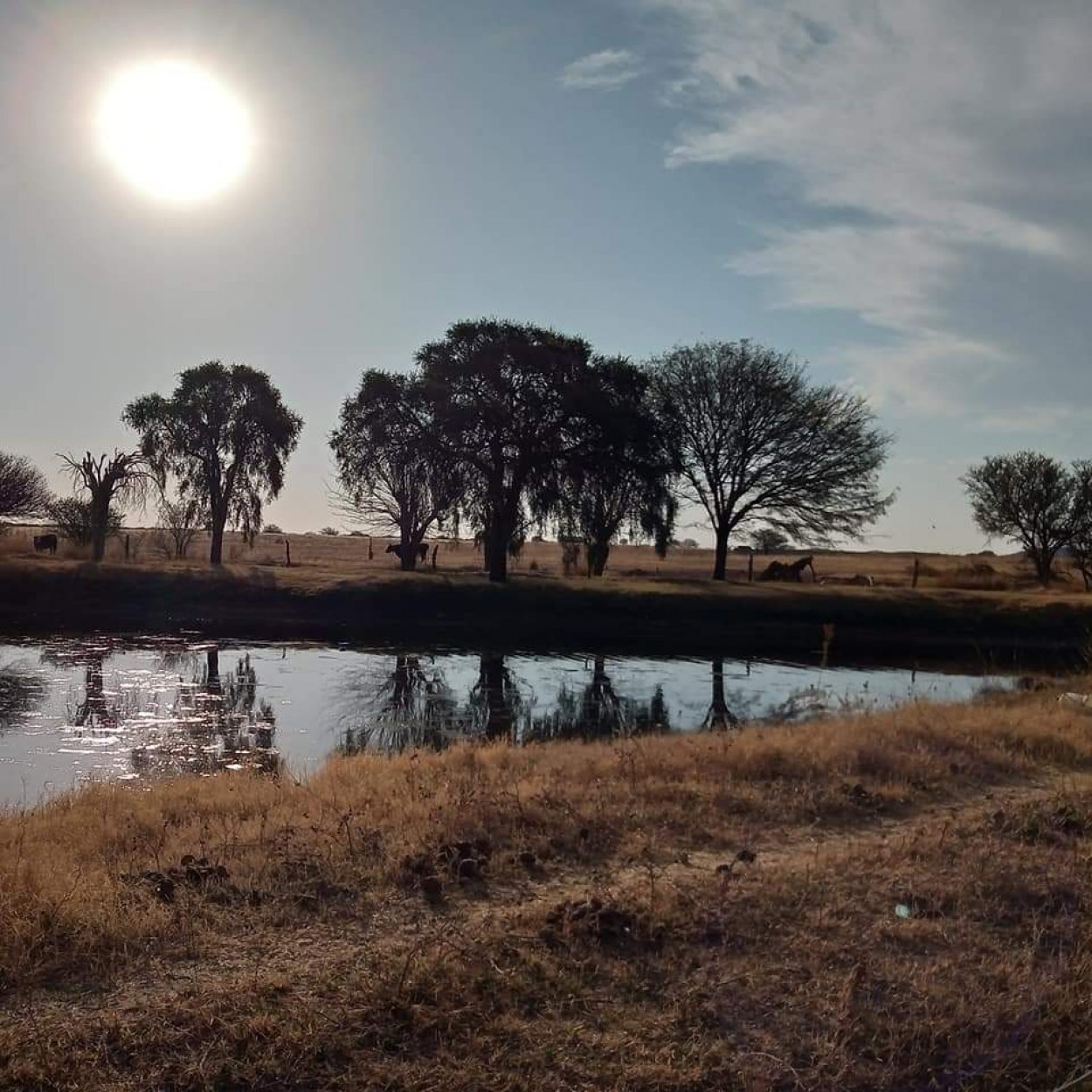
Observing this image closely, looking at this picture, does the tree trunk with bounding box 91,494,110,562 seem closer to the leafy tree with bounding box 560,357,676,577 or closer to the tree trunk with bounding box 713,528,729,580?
the leafy tree with bounding box 560,357,676,577

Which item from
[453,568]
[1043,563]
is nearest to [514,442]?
[453,568]

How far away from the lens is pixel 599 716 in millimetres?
17859

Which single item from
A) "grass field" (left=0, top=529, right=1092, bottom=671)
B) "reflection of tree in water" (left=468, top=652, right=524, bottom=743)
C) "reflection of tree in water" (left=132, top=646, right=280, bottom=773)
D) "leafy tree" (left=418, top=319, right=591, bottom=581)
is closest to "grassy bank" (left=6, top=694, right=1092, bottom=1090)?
"reflection of tree in water" (left=132, top=646, right=280, bottom=773)

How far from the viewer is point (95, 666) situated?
21984mm

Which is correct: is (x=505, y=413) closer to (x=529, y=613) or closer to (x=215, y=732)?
(x=529, y=613)

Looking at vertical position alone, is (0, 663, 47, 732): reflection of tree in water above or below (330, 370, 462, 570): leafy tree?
below

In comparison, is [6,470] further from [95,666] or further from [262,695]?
[262,695]

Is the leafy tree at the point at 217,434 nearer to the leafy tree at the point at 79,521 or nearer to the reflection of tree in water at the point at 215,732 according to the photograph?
the leafy tree at the point at 79,521

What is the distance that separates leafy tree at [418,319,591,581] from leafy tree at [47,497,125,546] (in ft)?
54.7

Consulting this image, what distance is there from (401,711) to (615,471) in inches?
907

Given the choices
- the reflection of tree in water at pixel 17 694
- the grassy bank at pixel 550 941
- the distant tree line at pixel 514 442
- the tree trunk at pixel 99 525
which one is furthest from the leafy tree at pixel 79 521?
the grassy bank at pixel 550 941

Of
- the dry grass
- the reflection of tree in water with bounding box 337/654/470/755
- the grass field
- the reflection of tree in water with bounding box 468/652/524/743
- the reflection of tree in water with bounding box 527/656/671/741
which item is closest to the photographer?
the reflection of tree in water with bounding box 337/654/470/755

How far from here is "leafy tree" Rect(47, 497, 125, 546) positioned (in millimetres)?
46044

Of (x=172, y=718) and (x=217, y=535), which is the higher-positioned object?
(x=217, y=535)
